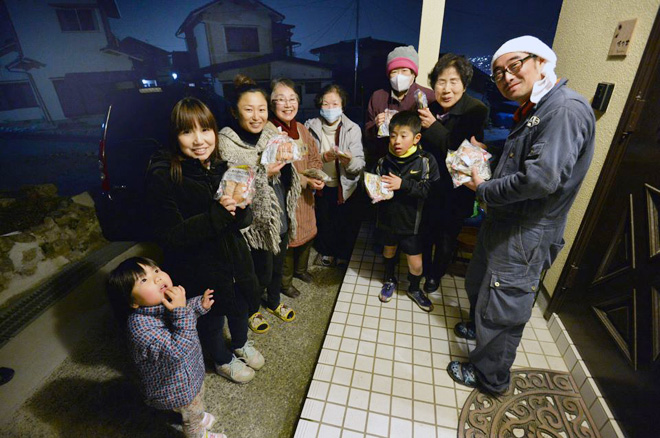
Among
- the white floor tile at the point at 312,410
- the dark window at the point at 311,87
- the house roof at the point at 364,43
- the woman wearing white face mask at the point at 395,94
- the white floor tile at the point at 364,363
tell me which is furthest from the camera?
the dark window at the point at 311,87

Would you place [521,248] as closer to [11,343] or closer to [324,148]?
[324,148]

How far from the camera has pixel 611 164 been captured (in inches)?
76.1

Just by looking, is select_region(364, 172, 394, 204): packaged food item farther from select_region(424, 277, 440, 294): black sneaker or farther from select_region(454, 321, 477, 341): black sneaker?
select_region(454, 321, 477, 341): black sneaker

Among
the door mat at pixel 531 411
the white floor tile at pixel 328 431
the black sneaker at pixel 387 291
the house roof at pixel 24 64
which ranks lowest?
the white floor tile at pixel 328 431

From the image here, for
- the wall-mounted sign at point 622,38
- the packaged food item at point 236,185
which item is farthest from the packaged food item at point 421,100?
the packaged food item at point 236,185

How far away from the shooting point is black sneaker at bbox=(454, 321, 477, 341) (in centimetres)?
246

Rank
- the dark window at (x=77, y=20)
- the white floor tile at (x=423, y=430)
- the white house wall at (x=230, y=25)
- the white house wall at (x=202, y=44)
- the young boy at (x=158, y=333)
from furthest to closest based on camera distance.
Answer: the white house wall at (x=202, y=44), the white house wall at (x=230, y=25), the dark window at (x=77, y=20), the white floor tile at (x=423, y=430), the young boy at (x=158, y=333)

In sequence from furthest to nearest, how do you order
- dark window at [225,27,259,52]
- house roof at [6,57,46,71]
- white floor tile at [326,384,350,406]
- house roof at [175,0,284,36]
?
dark window at [225,27,259,52] → house roof at [175,0,284,36] → house roof at [6,57,46,71] → white floor tile at [326,384,350,406]

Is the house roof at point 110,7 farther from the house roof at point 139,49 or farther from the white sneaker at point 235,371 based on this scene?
the white sneaker at point 235,371

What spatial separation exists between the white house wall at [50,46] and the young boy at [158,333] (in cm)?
1615

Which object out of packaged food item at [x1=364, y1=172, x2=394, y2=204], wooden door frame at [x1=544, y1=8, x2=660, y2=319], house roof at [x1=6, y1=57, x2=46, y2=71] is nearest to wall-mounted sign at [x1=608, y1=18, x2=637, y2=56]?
wooden door frame at [x1=544, y1=8, x2=660, y2=319]

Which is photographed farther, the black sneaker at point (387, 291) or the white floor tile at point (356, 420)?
the black sneaker at point (387, 291)

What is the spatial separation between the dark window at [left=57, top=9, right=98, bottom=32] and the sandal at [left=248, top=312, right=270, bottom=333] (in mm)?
17472

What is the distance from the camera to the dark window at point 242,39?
15672 millimetres
